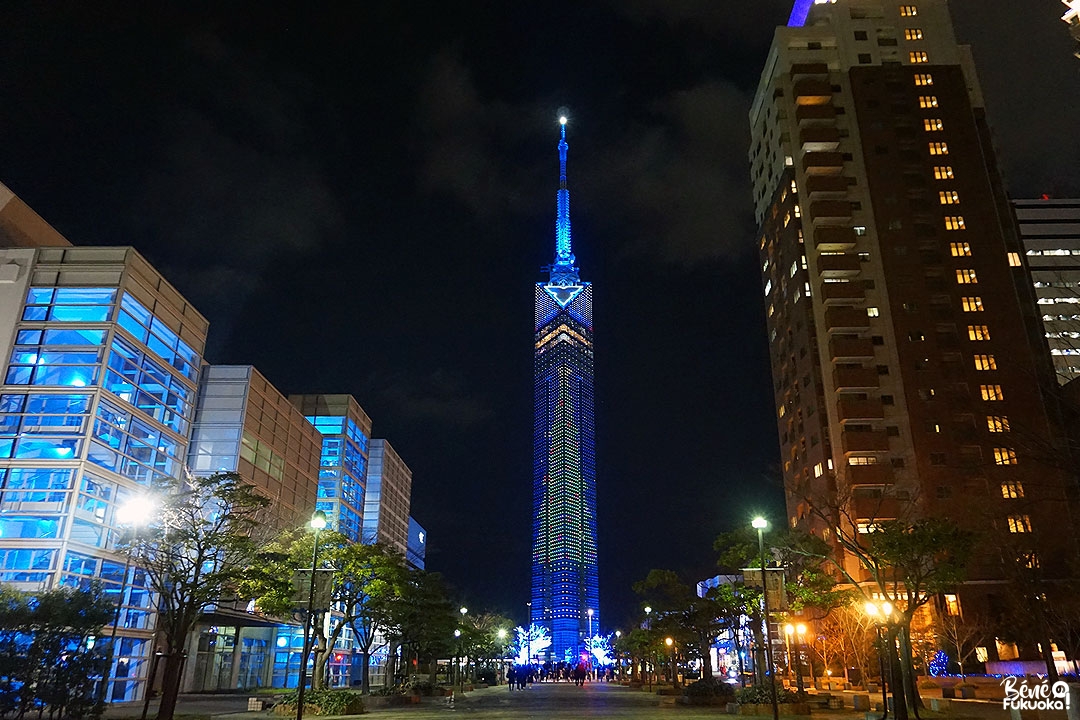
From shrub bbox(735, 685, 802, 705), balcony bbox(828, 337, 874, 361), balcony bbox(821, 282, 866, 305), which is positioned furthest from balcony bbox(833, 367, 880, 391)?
shrub bbox(735, 685, 802, 705)

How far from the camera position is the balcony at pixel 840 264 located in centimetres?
8244

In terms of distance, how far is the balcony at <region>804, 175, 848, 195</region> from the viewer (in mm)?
85375

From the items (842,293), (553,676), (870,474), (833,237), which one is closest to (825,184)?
(833,237)

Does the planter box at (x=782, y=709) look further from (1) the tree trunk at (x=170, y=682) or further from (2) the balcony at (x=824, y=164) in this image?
(2) the balcony at (x=824, y=164)

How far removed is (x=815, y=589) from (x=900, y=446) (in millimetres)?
46047

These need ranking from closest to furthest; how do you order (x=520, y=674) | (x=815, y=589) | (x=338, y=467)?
(x=815, y=589)
(x=520, y=674)
(x=338, y=467)

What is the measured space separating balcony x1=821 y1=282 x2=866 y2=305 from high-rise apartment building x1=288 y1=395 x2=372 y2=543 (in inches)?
2235

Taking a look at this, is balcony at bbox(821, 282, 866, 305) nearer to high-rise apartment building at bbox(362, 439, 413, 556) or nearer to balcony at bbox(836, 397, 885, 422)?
balcony at bbox(836, 397, 885, 422)

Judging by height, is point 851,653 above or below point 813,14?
below

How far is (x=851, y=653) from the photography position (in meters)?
54.2

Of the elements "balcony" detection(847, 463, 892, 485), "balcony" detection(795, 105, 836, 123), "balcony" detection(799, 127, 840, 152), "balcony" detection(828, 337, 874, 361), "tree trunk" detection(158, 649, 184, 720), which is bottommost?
"tree trunk" detection(158, 649, 184, 720)

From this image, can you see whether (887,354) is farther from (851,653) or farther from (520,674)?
(520,674)

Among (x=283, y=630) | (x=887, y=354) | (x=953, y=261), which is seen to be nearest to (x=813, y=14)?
(x=953, y=261)

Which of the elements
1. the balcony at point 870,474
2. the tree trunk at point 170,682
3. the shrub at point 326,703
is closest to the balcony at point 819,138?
the balcony at point 870,474
